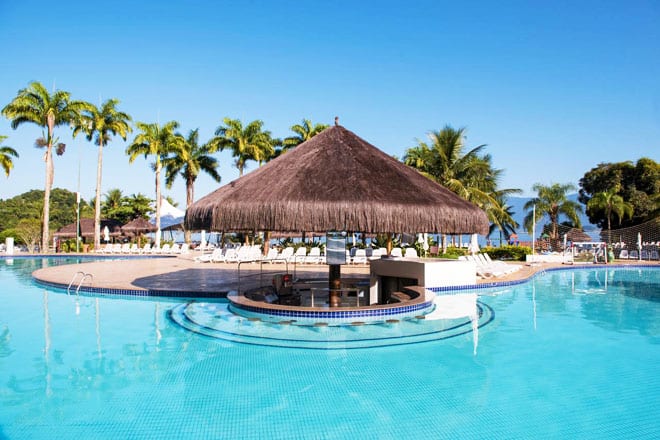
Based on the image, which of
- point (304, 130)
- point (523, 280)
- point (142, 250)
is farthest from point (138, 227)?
point (523, 280)

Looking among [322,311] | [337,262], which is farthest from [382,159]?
[322,311]

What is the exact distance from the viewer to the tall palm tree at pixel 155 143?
30391mm

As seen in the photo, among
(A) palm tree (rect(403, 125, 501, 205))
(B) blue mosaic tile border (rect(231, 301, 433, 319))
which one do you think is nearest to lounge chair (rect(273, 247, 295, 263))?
(A) palm tree (rect(403, 125, 501, 205))

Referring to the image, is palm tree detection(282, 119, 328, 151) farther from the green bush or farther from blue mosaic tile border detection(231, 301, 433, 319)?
blue mosaic tile border detection(231, 301, 433, 319)

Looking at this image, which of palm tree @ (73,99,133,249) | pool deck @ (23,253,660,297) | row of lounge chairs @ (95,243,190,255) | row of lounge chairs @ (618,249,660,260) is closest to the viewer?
pool deck @ (23,253,660,297)

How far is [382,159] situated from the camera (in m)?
8.74

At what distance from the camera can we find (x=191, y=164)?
3234cm

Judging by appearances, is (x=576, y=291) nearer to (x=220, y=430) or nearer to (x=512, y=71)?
(x=512, y=71)

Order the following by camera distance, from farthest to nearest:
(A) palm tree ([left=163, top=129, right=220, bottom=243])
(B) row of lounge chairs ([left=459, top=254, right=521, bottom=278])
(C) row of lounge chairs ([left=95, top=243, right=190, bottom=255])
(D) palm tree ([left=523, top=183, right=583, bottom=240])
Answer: (A) palm tree ([left=163, top=129, right=220, bottom=243])
(D) palm tree ([left=523, top=183, right=583, bottom=240])
(C) row of lounge chairs ([left=95, top=243, right=190, bottom=255])
(B) row of lounge chairs ([left=459, top=254, right=521, bottom=278])

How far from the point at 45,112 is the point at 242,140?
11792 mm

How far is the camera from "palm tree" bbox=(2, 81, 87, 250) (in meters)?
27.1

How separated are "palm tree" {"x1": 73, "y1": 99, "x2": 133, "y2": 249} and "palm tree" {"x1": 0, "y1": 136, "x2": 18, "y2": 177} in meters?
3.92

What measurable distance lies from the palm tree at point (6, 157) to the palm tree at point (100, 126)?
3.92 metres

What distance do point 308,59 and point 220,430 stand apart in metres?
18.3
